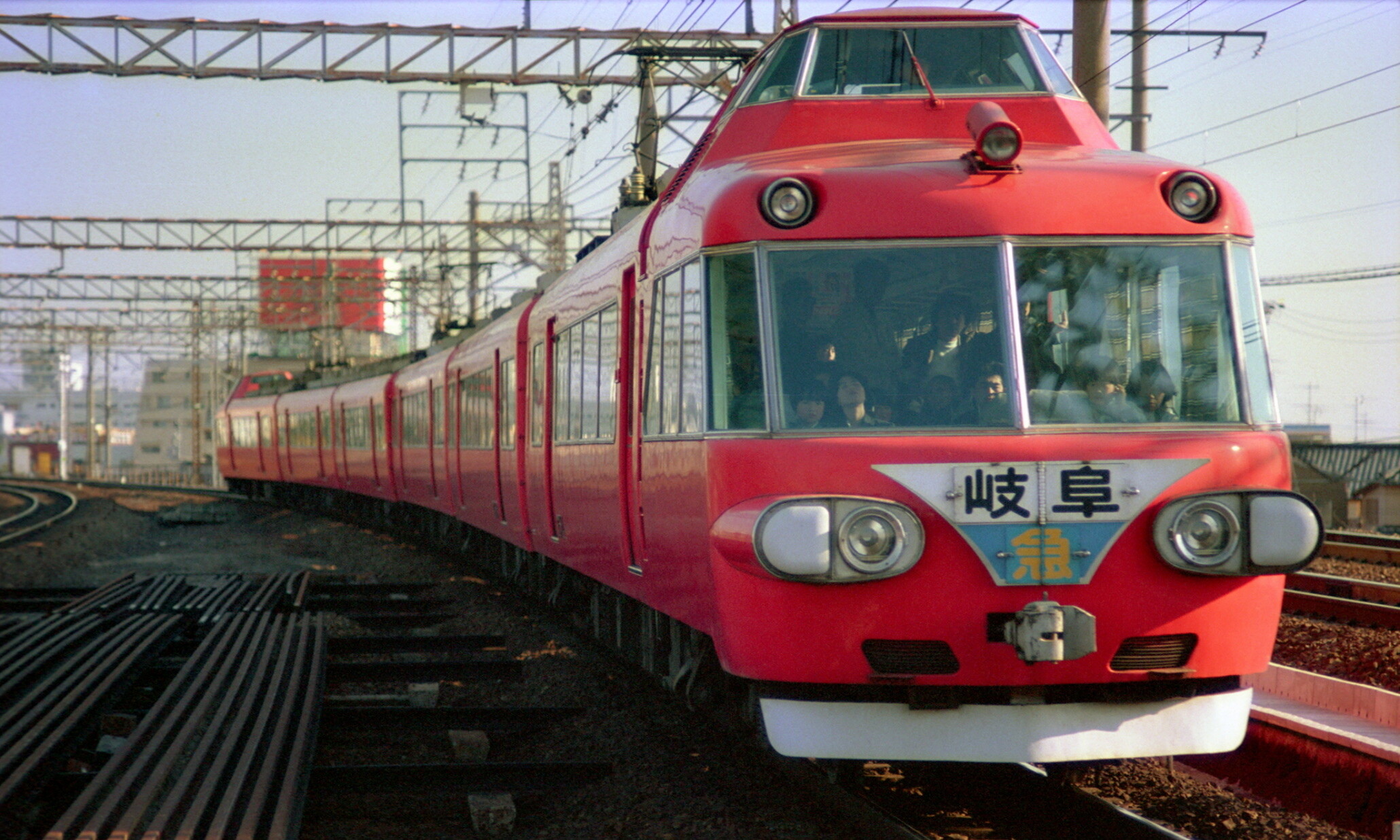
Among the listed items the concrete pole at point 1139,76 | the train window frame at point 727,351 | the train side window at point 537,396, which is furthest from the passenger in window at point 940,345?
the concrete pole at point 1139,76

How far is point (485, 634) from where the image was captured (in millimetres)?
11609

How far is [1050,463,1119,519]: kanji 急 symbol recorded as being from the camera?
17.4 feet

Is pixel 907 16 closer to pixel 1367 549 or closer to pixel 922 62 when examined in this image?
pixel 922 62

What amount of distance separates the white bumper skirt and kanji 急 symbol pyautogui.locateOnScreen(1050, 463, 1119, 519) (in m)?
0.69

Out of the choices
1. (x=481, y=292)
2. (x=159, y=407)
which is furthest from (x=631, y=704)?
(x=159, y=407)

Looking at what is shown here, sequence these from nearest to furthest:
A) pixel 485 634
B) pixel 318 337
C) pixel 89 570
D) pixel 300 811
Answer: pixel 300 811, pixel 485 634, pixel 89 570, pixel 318 337

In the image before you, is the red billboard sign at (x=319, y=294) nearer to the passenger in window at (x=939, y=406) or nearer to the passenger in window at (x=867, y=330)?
the passenger in window at (x=867, y=330)

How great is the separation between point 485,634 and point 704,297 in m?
6.33

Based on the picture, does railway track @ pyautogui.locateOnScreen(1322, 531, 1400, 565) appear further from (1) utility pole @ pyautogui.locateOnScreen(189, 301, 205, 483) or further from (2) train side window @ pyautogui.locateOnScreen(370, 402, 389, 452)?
(1) utility pole @ pyautogui.locateOnScreen(189, 301, 205, 483)

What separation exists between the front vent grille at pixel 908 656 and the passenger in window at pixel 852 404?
2.53ft

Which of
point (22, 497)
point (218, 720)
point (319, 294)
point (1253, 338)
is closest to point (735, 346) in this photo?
point (1253, 338)

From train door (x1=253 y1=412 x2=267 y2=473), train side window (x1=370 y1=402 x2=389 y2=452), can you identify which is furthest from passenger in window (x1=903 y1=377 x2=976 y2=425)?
train door (x1=253 y1=412 x2=267 y2=473)

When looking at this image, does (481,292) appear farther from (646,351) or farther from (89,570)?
(646,351)

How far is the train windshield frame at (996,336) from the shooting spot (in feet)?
18.0
